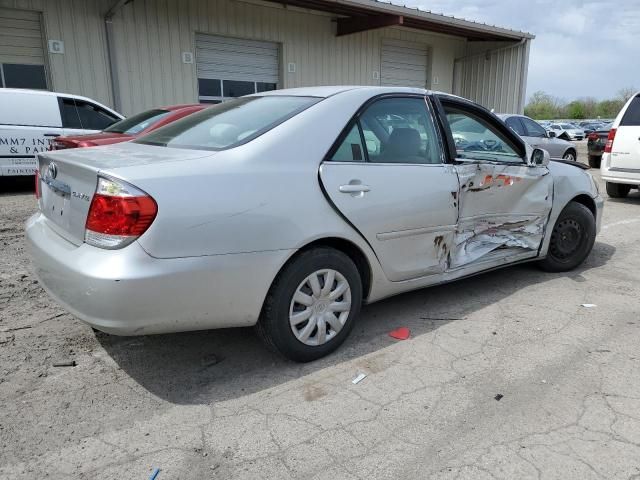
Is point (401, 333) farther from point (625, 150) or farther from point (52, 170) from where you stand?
point (625, 150)

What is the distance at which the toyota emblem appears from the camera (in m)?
2.97

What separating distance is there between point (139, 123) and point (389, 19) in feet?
29.2

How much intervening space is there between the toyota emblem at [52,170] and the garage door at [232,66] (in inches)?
413

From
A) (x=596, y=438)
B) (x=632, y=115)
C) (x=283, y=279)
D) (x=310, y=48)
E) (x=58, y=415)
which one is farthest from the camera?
(x=310, y=48)

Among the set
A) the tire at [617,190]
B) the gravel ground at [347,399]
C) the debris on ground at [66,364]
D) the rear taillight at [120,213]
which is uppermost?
the rear taillight at [120,213]

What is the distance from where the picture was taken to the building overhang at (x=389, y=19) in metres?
13.3

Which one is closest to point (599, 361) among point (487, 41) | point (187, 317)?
point (187, 317)

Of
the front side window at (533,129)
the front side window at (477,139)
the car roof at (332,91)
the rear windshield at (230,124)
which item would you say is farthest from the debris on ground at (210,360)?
the front side window at (533,129)

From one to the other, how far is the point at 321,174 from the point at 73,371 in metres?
1.83

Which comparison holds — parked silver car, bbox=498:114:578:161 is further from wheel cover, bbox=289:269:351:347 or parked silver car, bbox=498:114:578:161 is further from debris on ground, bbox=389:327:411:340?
wheel cover, bbox=289:269:351:347

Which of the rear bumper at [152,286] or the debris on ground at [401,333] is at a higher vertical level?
the rear bumper at [152,286]

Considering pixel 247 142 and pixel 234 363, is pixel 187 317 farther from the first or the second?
pixel 247 142

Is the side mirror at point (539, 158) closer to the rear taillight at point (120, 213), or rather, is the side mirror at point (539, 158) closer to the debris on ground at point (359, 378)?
the debris on ground at point (359, 378)

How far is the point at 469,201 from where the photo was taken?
382 centimetres
